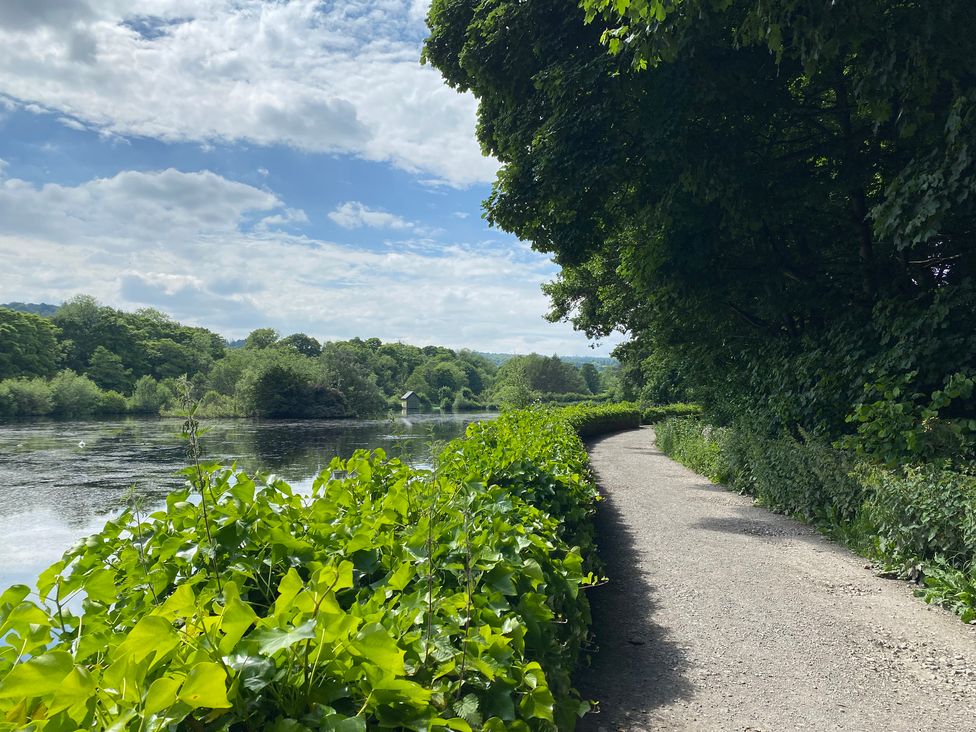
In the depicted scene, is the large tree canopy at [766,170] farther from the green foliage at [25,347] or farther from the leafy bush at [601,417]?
the green foliage at [25,347]

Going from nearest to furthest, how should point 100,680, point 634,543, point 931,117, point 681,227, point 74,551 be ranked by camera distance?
point 100,680, point 74,551, point 931,117, point 634,543, point 681,227

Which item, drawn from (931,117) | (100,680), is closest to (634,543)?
(931,117)

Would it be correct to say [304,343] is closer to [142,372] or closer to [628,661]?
[142,372]

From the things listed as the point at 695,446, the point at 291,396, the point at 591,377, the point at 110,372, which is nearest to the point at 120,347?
the point at 110,372

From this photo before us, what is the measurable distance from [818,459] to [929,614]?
3484mm

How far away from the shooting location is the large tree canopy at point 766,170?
275 inches

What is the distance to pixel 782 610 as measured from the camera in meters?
5.48

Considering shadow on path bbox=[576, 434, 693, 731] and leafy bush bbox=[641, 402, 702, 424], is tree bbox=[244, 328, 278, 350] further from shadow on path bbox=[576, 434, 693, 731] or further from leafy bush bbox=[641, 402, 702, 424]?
shadow on path bbox=[576, 434, 693, 731]

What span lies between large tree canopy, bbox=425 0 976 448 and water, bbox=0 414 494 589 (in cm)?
493

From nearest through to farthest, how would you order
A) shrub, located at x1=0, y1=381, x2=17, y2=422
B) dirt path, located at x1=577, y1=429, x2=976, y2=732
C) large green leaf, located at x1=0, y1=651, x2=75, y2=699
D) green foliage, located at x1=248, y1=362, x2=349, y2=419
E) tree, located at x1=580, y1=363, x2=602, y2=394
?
1. large green leaf, located at x1=0, y1=651, x2=75, y2=699
2. dirt path, located at x1=577, y1=429, x2=976, y2=732
3. shrub, located at x1=0, y1=381, x2=17, y2=422
4. green foliage, located at x1=248, y1=362, x2=349, y2=419
5. tree, located at x1=580, y1=363, x2=602, y2=394

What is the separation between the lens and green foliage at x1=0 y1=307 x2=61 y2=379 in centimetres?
4853

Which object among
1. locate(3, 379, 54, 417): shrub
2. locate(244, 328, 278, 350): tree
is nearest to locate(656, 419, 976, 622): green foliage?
locate(3, 379, 54, 417): shrub

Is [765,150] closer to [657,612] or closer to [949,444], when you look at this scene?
[949,444]

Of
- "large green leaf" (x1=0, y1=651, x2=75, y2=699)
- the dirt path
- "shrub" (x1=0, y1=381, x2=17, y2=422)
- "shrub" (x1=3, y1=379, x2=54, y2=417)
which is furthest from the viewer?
"shrub" (x1=3, y1=379, x2=54, y2=417)
